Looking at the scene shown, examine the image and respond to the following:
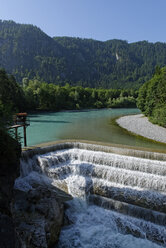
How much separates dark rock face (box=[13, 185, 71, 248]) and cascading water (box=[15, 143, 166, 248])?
85cm

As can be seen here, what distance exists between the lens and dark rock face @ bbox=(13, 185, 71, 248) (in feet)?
23.4

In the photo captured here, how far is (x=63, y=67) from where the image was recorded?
180 m

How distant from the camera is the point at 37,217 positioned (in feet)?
27.5

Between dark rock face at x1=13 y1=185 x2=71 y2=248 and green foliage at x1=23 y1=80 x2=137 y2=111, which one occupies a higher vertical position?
green foliage at x1=23 y1=80 x2=137 y2=111

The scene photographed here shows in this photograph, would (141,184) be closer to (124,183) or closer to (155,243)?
(124,183)

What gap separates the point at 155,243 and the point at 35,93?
6075 cm

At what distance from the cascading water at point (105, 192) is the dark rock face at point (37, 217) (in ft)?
2.79

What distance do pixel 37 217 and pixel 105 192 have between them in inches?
190

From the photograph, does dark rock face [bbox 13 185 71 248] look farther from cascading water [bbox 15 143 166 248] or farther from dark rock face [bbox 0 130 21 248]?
dark rock face [bbox 0 130 21 248]

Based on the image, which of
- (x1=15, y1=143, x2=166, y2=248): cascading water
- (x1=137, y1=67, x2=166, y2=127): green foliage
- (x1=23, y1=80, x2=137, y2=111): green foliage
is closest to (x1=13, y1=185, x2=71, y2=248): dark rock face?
(x1=15, y1=143, x2=166, y2=248): cascading water

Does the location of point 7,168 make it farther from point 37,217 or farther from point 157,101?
point 157,101

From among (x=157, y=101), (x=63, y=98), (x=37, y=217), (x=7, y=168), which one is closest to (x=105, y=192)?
(x=37, y=217)

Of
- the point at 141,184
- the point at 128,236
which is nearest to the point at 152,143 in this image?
the point at 141,184

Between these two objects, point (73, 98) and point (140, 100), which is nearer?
point (140, 100)
